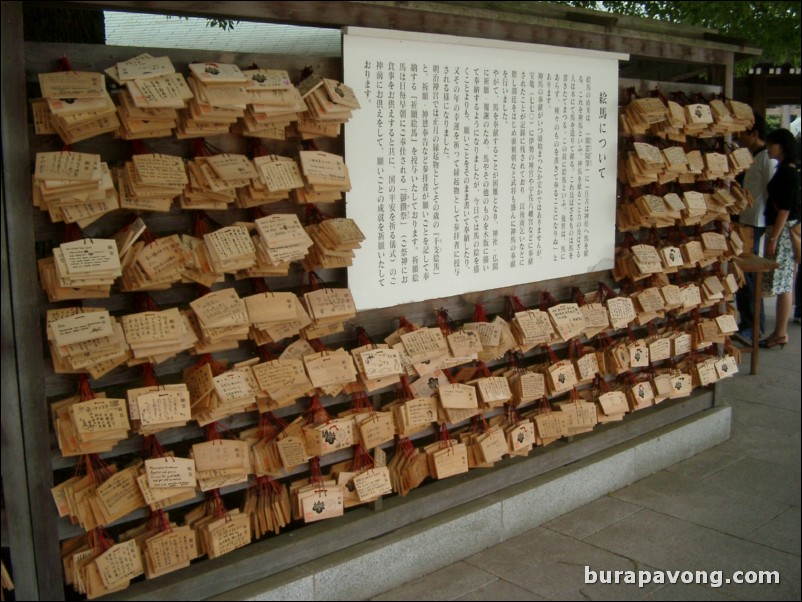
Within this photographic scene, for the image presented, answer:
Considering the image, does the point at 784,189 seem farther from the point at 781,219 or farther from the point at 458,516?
the point at 458,516

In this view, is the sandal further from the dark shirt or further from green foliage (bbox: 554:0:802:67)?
green foliage (bbox: 554:0:802:67)

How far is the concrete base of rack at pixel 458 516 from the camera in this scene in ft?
13.4

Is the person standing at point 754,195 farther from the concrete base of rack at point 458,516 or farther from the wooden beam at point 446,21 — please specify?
the concrete base of rack at point 458,516

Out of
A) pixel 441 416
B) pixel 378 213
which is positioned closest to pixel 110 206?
pixel 378 213

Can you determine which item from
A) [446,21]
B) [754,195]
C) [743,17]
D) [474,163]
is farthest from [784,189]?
[446,21]

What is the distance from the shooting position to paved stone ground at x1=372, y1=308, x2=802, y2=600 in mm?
4402

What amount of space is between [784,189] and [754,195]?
19.8 inches

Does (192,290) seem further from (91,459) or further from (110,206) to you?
(91,459)

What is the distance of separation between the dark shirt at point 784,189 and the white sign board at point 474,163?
458cm

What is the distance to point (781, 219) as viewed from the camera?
365 inches

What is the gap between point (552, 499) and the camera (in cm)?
533

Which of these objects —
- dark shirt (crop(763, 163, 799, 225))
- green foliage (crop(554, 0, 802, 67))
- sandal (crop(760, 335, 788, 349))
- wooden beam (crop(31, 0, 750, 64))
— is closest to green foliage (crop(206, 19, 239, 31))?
wooden beam (crop(31, 0, 750, 64))

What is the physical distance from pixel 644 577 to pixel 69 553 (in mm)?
3162

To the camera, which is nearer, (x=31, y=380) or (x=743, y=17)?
(x=31, y=380)
